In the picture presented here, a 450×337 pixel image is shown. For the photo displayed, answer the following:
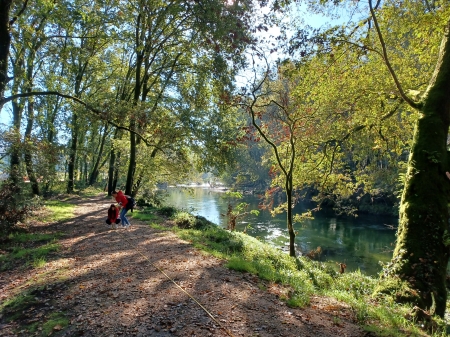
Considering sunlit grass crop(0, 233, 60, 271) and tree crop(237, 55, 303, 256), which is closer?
sunlit grass crop(0, 233, 60, 271)

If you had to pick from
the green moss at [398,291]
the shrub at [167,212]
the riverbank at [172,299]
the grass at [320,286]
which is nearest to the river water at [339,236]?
the shrub at [167,212]

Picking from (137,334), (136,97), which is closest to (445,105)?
(137,334)

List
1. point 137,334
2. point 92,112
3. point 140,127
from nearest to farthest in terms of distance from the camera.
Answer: point 137,334 → point 92,112 → point 140,127

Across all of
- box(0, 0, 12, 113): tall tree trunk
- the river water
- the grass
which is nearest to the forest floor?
the grass

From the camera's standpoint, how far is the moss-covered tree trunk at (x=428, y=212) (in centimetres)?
625

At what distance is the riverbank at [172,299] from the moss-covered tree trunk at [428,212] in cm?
98

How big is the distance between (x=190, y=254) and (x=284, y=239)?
14687mm

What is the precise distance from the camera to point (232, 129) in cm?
1775

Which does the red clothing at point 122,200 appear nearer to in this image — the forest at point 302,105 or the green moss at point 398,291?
the forest at point 302,105

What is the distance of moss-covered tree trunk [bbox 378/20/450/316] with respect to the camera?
20.5 ft

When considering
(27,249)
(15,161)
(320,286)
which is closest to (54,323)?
(27,249)

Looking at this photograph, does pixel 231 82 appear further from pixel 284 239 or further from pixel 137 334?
pixel 284 239

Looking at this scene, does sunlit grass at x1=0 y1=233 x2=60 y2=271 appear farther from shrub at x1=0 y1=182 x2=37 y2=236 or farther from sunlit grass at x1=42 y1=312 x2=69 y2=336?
sunlit grass at x1=42 y1=312 x2=69 y2=336

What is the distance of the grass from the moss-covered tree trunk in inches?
27.8
